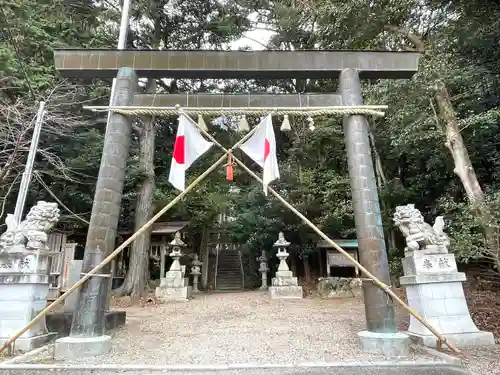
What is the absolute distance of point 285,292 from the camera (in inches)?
449

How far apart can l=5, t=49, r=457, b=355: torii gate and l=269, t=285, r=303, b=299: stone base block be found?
7111 mm

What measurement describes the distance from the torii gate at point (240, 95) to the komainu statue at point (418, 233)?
897 millimetres

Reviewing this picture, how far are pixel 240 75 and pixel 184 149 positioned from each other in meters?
1.62

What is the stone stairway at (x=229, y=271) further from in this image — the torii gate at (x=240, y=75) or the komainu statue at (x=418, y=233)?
the torii gate at (x=240, y=75)

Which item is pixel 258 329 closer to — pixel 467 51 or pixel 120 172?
pixel 120 172

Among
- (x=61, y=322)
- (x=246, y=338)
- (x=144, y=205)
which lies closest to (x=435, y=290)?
(x=246, y=338)

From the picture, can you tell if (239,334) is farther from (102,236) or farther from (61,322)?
(61,322)

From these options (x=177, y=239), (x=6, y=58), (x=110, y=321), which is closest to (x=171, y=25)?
(x=6, y=58)

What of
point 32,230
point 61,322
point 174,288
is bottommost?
point 61,322

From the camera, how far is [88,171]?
11125mm

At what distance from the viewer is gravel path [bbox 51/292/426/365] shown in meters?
4.25

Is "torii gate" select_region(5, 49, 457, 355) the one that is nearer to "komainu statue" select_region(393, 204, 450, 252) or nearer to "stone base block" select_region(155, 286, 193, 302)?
"komainu statue" select_region(393, 204, 450, 252)

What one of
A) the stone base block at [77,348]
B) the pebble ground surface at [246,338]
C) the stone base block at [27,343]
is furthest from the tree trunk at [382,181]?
the stone base block at [27,343]

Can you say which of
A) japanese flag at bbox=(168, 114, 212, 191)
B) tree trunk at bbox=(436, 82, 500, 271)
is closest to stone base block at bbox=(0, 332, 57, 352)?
japanese flag at bbox=(168, 114, 212, 191)
